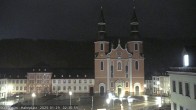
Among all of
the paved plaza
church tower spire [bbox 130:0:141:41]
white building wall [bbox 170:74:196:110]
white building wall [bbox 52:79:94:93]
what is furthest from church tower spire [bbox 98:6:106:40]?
white building wall [bbox 170:74:196:110]

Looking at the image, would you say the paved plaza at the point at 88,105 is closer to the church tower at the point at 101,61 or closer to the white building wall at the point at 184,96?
the white building wall at the point at 184,96

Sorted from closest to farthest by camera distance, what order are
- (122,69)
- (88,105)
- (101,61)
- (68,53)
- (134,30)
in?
1. (88,105)
2. (122,69)
3. (101,61)
4. (134,30)
5. (68,53)

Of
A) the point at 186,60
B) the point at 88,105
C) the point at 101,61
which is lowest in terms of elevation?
the point at 88,105

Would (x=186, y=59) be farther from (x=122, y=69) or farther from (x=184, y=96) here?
(x=122, y=69)

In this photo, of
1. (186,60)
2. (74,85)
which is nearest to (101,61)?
(74,85)

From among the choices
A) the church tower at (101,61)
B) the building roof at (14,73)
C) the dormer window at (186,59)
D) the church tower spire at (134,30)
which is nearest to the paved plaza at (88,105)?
the church tower at (101,61)

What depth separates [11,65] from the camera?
311 ft

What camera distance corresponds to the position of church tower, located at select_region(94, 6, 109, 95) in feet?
203

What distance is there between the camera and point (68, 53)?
107000mm

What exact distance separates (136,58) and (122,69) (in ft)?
12.4

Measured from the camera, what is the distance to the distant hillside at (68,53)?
9562 cm

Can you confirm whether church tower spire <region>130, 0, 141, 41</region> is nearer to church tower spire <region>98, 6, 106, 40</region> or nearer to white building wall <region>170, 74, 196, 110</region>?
church tower spire <region>98, 6, 106, 40</region>

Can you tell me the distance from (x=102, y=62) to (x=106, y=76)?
10.2 ft

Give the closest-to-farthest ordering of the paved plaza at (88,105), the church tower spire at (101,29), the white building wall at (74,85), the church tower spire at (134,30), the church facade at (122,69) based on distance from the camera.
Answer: the paved plaza at (88,105)
the church facade at (122,69)
the church tower spire at (134,30)
the church tower spire at (101,29)
the white building wall at (74,85)
